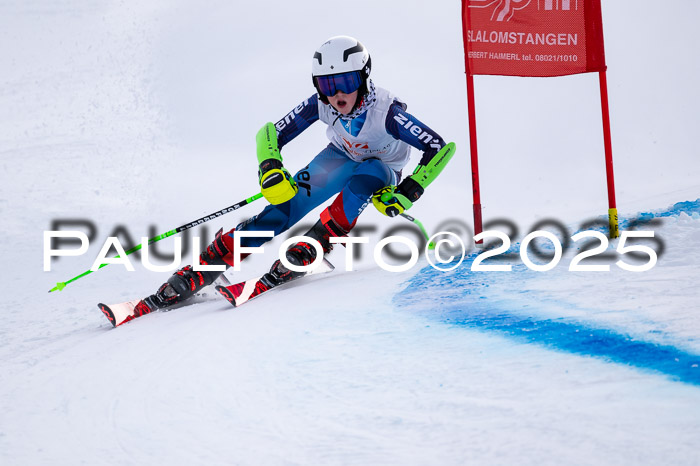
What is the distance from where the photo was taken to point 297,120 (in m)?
4.72

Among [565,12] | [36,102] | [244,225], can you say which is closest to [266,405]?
[244,225]

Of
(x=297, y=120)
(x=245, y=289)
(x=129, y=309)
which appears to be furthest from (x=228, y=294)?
(x=297, y=120)

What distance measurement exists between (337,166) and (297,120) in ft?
1.34

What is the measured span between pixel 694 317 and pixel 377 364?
1.38 m

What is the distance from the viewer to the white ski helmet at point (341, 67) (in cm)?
421

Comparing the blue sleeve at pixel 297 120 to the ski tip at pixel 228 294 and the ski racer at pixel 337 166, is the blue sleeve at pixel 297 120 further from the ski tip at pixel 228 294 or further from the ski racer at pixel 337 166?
the ski tip at pixel 228 294

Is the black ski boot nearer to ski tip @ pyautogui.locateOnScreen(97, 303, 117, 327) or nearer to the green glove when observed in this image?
ski tip @ pyautogui.locateOnScreen(97, 303, 117, 327)

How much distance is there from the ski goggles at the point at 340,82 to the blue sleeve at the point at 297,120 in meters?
0.35

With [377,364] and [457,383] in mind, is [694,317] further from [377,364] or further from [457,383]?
[377,364]

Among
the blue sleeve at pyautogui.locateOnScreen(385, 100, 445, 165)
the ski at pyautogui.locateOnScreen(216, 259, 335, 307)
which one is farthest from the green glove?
the ski at pyautogui.locateOnScreen(216, 259, 335, 307)

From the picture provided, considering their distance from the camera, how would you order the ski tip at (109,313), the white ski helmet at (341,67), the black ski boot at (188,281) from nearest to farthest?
the white ski helmet at (341,67) → the ski tip at (109,313) → the black ski boot at (188,281)

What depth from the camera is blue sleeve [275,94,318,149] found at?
466 cm

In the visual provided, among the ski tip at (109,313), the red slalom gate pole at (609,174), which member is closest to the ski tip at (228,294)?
the ski tip at (109,313)

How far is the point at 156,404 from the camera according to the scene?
278 cm
